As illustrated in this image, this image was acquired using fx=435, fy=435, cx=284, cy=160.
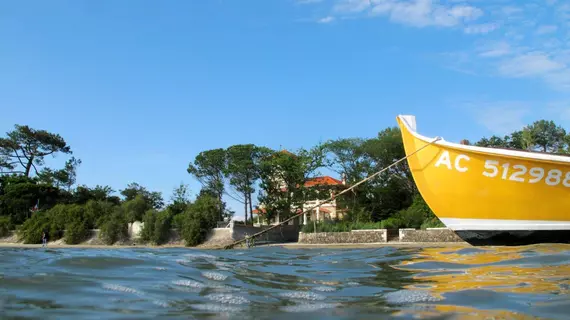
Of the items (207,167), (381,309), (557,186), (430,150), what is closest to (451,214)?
(430,150)

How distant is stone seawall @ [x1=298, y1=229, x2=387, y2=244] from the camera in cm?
2503

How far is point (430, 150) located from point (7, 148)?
54244 millimetres

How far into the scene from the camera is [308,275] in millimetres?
3791

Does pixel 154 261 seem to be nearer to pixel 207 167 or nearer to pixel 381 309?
pixel 381 309

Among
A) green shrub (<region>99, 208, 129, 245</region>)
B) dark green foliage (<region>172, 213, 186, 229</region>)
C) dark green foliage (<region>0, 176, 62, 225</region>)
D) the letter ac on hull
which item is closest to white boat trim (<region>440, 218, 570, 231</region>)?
the letter ac on hull

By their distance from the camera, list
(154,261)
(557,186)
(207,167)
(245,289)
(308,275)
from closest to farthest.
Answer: (245,289) < (308,275) < (154,261) < (557,186) < (207,167)

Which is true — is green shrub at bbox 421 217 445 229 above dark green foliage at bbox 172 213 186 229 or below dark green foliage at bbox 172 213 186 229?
below

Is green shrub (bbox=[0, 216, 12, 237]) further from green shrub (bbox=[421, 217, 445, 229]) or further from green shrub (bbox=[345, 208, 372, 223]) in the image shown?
green shrub (bbox=[421, 217, 445, 229])

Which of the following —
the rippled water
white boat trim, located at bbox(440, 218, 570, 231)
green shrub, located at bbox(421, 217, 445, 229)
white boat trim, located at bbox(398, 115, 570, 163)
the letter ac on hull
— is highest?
white boat trim, located at bbox(398, 115, 570, 163)

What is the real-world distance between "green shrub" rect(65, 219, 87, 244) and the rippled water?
1339 inches

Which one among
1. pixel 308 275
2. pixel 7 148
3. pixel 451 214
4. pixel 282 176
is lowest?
pixel 308 275

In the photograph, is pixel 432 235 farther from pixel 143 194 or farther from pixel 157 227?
pixel 143 194

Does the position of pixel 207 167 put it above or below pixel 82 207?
above

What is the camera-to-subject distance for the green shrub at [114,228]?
111 feet
